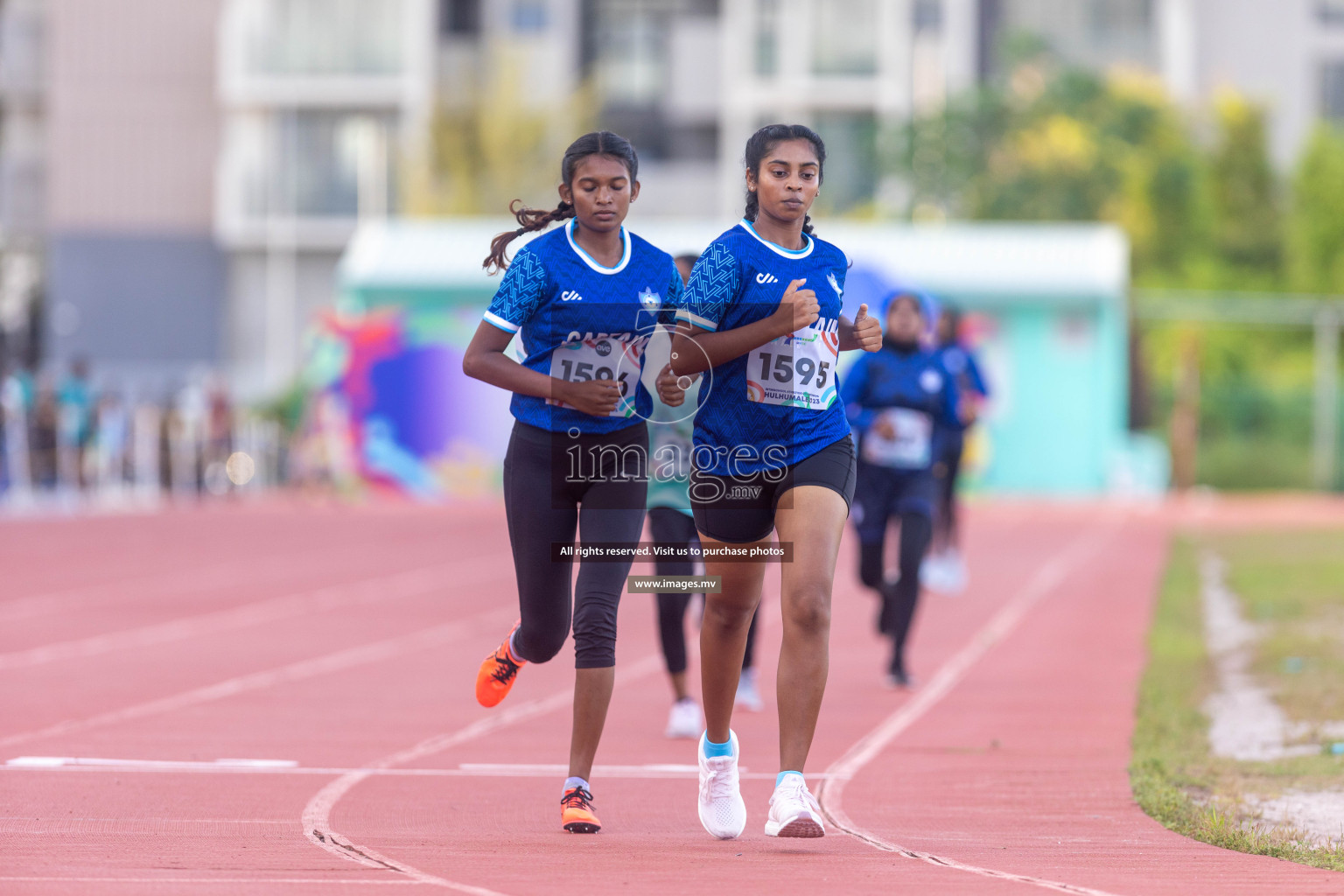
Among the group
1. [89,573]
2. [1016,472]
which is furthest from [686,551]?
[1016,472]

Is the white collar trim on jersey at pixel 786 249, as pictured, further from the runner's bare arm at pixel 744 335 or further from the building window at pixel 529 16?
the building window at pixel 529 16

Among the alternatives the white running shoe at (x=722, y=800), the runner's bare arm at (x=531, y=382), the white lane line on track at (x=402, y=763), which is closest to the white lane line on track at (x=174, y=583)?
the white lane line on track at (x=402, y=763)

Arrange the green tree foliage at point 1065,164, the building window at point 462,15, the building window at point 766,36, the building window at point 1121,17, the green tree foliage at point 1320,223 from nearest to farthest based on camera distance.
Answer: the green tree foliage at point 1320,223 → the green tree foliage at point 1065,164 → the building window at point 766,36 → the building window at point 462,15 → the building window at point 1121,17

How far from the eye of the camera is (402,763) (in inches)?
312

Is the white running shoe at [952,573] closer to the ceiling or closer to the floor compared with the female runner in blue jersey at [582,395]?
closer to the floor

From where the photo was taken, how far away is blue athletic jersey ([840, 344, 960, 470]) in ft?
35.5

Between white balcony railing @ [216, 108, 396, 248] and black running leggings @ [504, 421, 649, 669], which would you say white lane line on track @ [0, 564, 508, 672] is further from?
white balcony railing @ [216, 108, 396, 248]

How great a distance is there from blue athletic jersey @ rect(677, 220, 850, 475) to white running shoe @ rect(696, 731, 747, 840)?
895 millimetres

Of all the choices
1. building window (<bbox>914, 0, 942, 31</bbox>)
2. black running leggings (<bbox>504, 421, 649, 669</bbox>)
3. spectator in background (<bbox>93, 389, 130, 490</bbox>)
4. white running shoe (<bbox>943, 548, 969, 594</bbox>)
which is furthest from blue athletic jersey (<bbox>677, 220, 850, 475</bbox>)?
building window (<bbox>914, 0, 942, 31</bbox>)

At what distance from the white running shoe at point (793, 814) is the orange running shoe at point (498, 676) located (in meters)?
1.09

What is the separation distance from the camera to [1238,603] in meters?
15.9

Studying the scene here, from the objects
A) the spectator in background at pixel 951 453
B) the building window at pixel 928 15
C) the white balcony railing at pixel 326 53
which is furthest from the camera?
the building window at pixel 928 15

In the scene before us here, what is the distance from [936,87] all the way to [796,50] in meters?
4.17

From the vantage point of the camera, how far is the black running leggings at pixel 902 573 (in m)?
10.5
